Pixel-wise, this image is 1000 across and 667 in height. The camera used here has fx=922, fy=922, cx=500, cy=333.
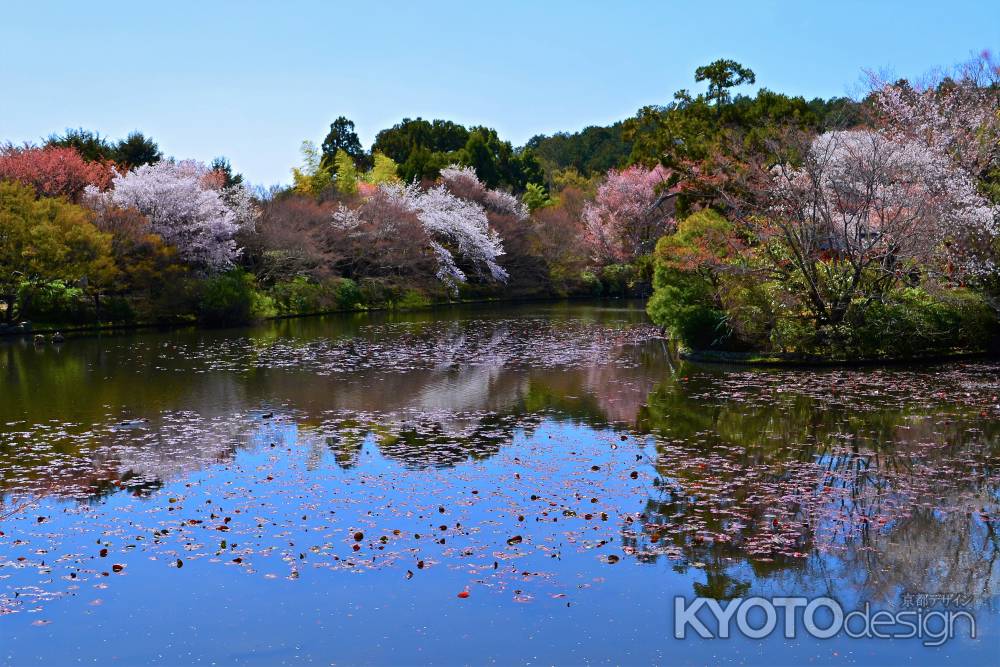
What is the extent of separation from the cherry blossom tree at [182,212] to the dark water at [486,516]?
21.5m

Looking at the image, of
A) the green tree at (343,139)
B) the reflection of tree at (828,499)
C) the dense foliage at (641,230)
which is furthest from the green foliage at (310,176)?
the reflection of tree at (828,499)

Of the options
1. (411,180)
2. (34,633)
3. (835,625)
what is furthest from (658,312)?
(411,180)

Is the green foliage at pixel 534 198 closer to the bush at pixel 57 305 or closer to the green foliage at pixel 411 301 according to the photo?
the green foliage at pixel 411 301

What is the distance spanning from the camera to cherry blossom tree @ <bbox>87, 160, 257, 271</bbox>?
3975cm

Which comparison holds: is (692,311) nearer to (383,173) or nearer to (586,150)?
(383,173)

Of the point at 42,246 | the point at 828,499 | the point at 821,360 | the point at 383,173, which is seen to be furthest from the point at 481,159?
the point at 828,499

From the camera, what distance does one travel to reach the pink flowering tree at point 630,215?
5297cm

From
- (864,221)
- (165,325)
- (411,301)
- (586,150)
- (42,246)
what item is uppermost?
(586,150)

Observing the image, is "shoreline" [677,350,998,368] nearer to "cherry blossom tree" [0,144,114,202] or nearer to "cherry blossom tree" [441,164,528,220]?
"cherry blossom tree" [0,144,114,202]

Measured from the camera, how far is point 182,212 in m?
40.0

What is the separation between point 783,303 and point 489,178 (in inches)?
2272

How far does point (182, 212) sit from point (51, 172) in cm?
653

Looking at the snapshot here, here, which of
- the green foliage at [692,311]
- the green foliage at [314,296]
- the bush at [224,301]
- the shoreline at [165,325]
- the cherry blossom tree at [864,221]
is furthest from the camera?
the green foliage at [314,296]

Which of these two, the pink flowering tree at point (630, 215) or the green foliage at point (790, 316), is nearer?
the green foliage at point (790, 316)
